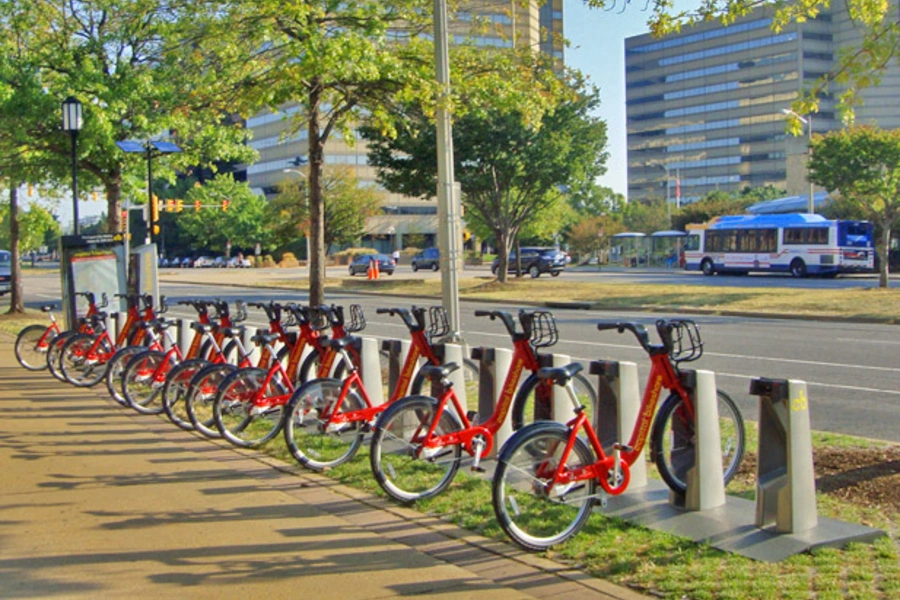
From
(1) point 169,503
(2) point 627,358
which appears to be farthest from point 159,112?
(1) point 169,503

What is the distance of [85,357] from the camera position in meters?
13.1

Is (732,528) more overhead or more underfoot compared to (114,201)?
more underfoot

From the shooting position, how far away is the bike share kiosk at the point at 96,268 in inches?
702

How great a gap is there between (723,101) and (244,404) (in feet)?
422

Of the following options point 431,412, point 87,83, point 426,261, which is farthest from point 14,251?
point 426,261

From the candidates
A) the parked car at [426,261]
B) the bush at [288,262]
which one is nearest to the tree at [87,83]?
the parked car at [426,261]

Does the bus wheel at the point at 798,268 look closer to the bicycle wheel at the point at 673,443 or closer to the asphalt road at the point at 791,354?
the asphalt road at the point at 791,354

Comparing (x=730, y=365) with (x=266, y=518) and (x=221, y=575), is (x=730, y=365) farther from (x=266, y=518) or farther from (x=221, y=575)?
(x=221, y=575)

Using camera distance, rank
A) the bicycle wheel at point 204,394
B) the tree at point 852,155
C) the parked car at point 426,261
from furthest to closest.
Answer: the parked car at point 426,261, the tree at point 852,155, the bicycle wheel at point 204,394

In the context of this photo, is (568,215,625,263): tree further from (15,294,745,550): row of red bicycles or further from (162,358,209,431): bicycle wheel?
(162,358,209,431): bicycle wheel

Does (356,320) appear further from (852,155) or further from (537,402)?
(852,155)

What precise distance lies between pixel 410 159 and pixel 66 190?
12.5 metres

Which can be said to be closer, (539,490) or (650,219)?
(539,490)

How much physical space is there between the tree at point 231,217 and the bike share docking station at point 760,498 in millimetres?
86897
